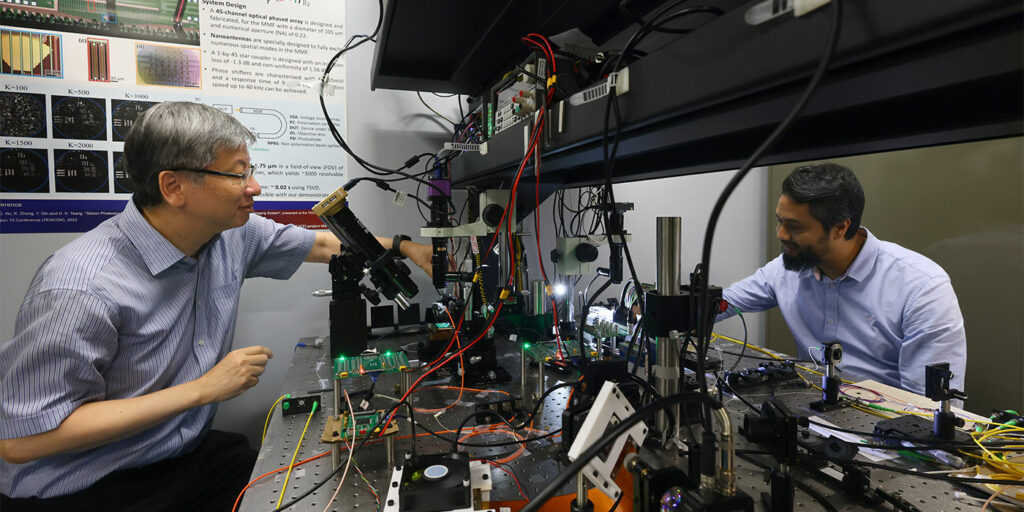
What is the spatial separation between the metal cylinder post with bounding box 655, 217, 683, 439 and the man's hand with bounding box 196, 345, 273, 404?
1.07 meters

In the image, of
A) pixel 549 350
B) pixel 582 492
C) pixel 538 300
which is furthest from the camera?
pixel 538 300

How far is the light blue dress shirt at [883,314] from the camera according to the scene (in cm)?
145

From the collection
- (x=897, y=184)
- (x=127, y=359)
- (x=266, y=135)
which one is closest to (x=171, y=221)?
(x=127, y=359)

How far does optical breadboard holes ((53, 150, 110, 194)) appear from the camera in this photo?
69.8 inches

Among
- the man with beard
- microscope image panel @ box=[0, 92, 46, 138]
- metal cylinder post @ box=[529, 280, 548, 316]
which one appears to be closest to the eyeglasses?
metal cylinder post @ box=[529, 280, 548, 316]

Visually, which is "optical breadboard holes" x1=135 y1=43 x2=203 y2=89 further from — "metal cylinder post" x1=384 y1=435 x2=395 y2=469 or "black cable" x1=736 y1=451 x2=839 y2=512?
Result: "black cable" x1=736 y1=451 x2=839 y2=512

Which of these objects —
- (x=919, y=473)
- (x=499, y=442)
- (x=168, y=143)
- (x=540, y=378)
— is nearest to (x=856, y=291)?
(x=919, y=473)

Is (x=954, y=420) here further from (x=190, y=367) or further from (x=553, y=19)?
(x=190, y=367)

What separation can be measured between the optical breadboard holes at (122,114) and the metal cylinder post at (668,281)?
2.20 meters

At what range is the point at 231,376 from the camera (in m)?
1.17

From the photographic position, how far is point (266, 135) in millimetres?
2006

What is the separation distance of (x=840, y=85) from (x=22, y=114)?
267 centimetres

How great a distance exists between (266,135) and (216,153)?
0.81 m

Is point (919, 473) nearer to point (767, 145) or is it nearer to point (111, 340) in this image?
point (767, 145)
